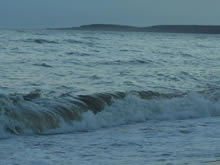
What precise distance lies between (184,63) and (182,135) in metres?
13.0

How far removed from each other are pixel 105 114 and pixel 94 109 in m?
0.35

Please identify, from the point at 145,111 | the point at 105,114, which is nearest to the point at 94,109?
the point at 105,114

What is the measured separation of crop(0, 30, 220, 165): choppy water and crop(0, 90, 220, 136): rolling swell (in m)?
0.02

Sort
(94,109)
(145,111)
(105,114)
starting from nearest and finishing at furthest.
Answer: (105,114)
(94,109)
(145,111)

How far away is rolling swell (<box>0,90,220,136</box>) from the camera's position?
796 centimetres

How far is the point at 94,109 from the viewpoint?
9391 millimetres

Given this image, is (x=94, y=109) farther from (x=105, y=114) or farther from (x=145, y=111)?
(x=145, y=111)

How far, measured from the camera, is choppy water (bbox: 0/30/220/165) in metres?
5.80

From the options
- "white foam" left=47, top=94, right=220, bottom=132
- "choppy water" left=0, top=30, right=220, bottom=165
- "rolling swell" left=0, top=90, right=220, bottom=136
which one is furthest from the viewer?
"white foam" left=47, top=94, right=220, bottom=132

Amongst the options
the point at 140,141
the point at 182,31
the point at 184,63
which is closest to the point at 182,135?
the point at 140,141

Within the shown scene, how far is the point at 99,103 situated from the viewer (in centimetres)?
966

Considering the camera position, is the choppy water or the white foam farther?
the white foam

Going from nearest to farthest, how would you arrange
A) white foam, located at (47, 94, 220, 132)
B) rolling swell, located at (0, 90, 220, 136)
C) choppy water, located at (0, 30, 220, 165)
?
choppy water, located at (0, 30, 220, 165) → rolling swell, located at (0, 90, 220, 136) → white foam, located at (47, 94, 220, 132)

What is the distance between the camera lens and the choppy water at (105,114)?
580 centimetres
